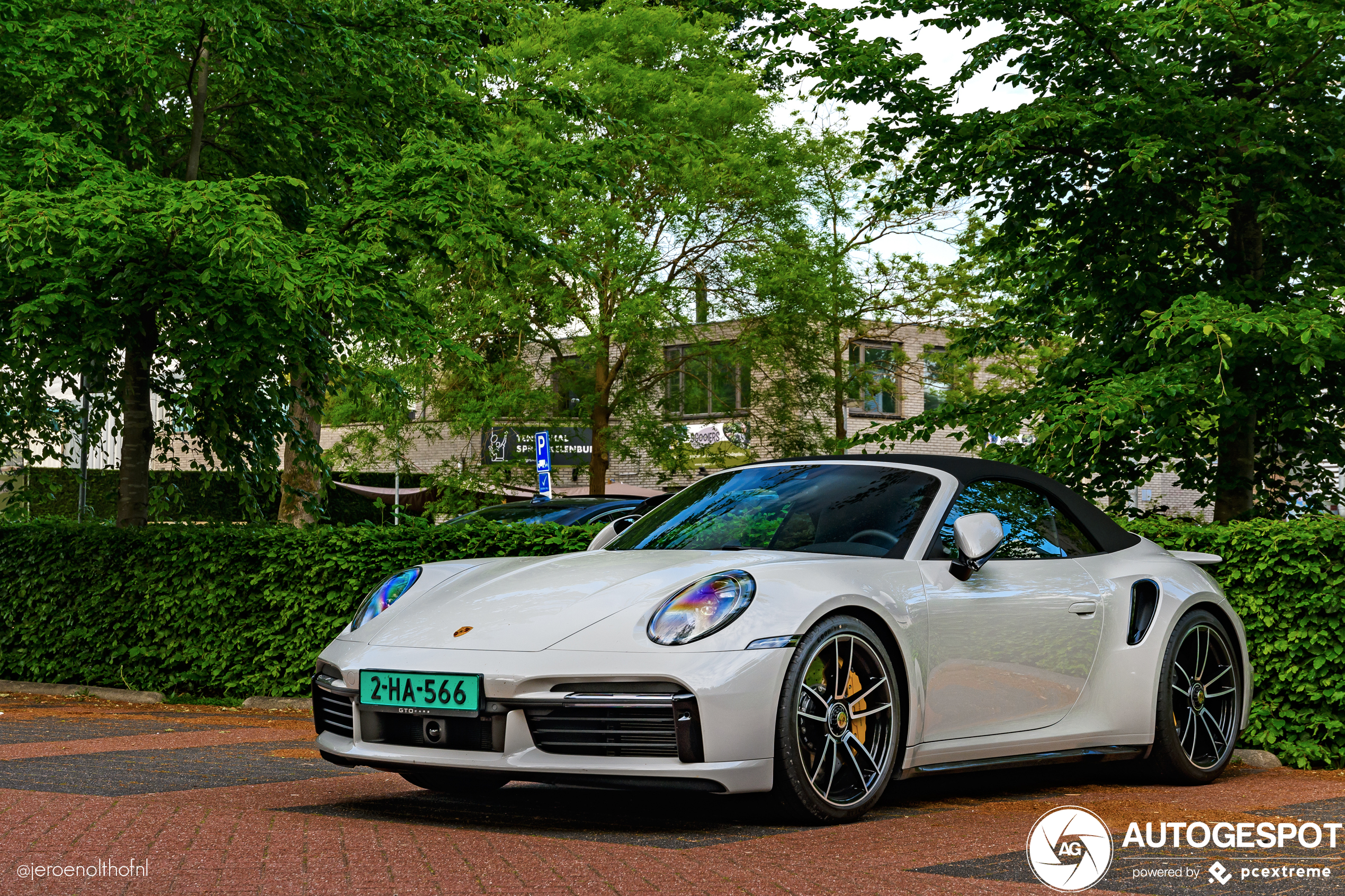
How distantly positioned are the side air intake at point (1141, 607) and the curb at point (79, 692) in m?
7.73

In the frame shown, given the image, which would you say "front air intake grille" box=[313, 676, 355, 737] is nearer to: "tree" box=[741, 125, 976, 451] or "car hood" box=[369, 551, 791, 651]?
"car hood" box=[369, 551, 791, 651]

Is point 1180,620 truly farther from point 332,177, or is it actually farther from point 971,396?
point 332,177

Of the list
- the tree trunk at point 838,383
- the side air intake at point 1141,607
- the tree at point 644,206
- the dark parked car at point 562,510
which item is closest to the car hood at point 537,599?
the side air intake at point 1141,607

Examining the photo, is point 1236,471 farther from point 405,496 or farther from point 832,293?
point 405,496

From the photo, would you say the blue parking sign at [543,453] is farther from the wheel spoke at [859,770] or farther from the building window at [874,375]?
the wheel spoke at [859,770]

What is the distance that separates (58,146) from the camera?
1049cm

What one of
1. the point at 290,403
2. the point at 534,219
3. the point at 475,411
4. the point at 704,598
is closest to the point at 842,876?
the point at 704,598

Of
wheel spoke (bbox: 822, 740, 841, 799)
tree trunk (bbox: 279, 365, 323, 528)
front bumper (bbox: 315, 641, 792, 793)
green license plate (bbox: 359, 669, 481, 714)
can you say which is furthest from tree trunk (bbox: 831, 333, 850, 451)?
front bumper (bbox: 315, 641, 792, 793)

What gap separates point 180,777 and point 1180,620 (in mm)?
4544

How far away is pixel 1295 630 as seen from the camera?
24.9 feet

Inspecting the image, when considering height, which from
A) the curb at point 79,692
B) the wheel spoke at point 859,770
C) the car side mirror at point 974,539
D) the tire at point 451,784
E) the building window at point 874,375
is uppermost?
the building window at point 874,375

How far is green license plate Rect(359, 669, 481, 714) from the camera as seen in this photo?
491cm

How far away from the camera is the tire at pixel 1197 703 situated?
21.1 ft

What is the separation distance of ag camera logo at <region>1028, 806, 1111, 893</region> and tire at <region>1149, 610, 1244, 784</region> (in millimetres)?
1204
